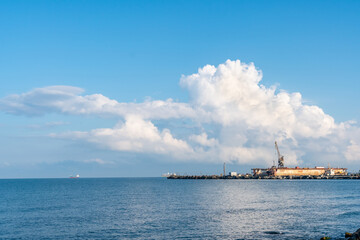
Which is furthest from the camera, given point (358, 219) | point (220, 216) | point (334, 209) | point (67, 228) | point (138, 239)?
point (334, 209)

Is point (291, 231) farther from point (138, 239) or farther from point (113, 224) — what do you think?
point (113, 224)

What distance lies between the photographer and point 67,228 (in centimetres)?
6034

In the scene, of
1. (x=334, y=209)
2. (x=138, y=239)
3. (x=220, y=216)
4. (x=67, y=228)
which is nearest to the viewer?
(x=138, y=239)

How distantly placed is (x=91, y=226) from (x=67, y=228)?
4.20 m

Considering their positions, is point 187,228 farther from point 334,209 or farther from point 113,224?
point 334,209

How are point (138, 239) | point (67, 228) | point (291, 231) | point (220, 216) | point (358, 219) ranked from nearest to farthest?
1. point (138, 239)
2. point (291, 231)
3. point (67, 228)
4. point (358, 219)
5. point (220, 216)

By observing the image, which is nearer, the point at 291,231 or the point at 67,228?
the point at 291,231

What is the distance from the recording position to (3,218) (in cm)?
7388

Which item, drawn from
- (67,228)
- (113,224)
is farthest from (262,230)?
(67,228)

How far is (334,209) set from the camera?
82562mm

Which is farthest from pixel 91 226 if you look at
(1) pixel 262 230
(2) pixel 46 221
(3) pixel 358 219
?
(3) pixel 358 219

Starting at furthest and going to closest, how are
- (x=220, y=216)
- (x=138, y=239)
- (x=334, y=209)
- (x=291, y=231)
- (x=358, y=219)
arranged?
(x=334, y=209) < (x=220, y=216) < (x=358, y=219) < (x=291, y=231) < (x=138, y=239)

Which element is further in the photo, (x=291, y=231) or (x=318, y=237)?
(x=291, y=231)

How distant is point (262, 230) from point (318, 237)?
9.06 metres
